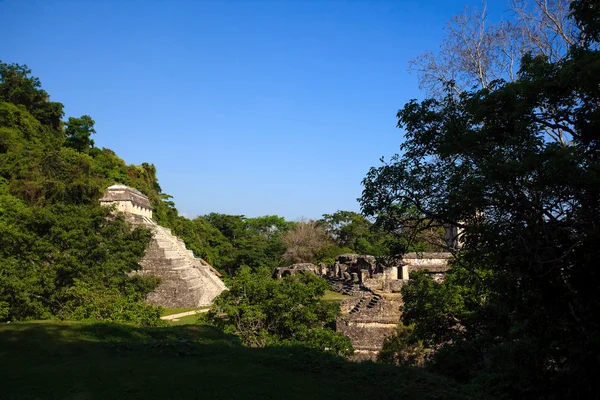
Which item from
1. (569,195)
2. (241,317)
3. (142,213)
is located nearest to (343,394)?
(569,195)

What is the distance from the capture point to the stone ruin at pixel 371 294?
44.4ft

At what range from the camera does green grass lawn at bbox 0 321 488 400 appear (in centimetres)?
505

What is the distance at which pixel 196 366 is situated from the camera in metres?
6.25

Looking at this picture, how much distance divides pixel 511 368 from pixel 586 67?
11.8ft

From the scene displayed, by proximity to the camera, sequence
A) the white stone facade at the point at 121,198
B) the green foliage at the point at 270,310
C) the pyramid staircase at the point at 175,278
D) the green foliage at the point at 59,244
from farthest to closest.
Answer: the white stone facade at the point at 121,198, the pyramid staircase at the point at 175,278, the green foliage at the point at 59,244, the green foliage at the point at 270,310

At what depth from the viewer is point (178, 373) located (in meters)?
5.80

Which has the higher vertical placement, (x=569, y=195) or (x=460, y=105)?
(x=460, y=105)

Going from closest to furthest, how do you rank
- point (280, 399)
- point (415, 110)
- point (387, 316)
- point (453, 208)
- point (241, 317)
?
point (280, 399)
point (453, 208)
point (415, 110)
point (241, 317)
point (387, 316)

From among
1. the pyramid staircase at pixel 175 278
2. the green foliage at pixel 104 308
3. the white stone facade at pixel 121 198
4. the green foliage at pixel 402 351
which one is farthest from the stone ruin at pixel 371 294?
the white stone facade at pixel 121 198

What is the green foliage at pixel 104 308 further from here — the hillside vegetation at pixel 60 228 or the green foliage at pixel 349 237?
the green foliage at pixel 349 237

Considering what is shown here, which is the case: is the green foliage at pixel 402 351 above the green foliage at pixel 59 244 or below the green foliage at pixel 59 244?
below

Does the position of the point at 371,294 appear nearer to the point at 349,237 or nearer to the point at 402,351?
the point at 402,351

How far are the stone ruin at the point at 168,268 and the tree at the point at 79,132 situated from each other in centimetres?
824

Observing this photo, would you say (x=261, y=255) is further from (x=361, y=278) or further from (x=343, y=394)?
(x=343, y=394)
